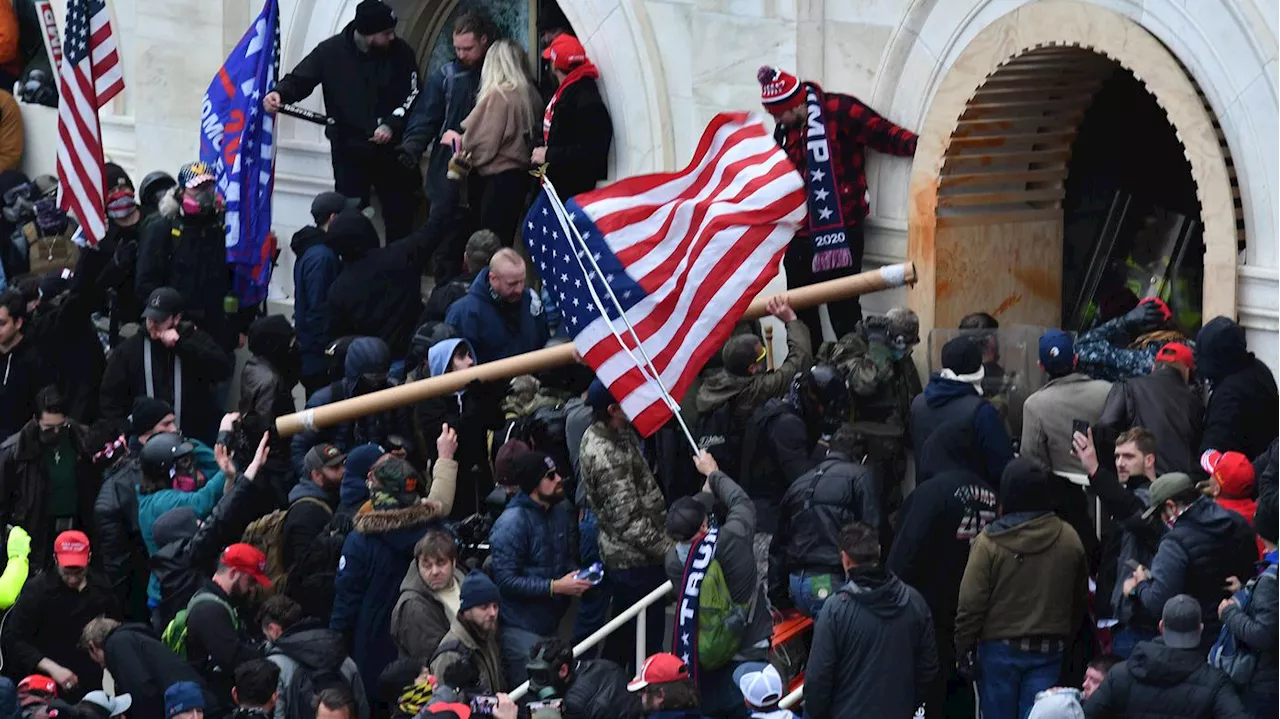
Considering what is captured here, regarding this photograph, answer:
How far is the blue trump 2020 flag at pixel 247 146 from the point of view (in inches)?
725

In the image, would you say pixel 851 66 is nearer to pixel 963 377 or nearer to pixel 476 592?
pixel 963 377

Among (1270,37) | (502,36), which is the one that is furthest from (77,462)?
(1270,37)

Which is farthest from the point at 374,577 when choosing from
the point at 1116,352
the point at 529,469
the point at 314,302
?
the point at 1116,352

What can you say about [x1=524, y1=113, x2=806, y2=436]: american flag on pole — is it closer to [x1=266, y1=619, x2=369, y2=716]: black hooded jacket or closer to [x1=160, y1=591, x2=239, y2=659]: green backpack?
[x1=266, y1=619, x2=369, y2=716]: black hooded jacket

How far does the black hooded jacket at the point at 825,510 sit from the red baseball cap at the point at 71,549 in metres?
3.76

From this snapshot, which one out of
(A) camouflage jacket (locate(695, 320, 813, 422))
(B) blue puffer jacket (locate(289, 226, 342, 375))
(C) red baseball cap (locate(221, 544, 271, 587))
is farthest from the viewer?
(B) blue puffer jacket (locate(289, 226, 342, 375))

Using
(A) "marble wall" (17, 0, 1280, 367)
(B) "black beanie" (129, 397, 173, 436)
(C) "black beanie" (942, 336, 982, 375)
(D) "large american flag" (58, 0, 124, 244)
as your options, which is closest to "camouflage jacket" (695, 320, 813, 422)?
(C) "black beanie" (942, 336, 982, 375)

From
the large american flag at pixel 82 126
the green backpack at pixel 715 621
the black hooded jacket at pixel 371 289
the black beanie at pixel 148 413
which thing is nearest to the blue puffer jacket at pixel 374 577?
the green backpack at pixel 715 621

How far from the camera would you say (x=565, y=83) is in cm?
1742

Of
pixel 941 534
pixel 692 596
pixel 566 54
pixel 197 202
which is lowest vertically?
pixel 692 596

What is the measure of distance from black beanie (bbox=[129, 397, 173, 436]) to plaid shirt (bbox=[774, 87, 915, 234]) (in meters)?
3.73

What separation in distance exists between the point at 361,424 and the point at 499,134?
9.24 ft

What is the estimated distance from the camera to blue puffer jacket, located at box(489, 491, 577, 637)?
1401 cm

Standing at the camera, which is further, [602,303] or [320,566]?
[320,566]
